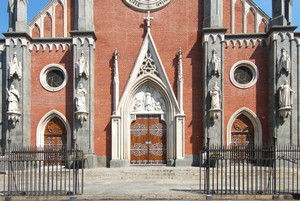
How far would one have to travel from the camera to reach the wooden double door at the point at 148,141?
20609 mm

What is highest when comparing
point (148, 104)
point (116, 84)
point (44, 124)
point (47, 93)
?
point (116, 84)

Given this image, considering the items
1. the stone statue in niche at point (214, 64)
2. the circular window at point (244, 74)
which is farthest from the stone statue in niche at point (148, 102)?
the circular window at point (244, 74)

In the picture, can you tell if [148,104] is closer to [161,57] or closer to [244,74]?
[161,57]

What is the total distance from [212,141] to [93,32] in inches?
344

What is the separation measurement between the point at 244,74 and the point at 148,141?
6.54 m

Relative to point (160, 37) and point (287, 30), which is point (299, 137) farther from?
point (160, 37)

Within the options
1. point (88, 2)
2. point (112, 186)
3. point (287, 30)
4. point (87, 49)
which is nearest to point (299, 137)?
point (287, 30)

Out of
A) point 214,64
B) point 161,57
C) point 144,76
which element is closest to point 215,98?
point 214,64

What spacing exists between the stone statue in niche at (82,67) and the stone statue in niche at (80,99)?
65cm

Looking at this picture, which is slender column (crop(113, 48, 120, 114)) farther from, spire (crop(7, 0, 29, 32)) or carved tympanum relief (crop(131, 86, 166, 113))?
spire (crop(7, 0, 29, 32))

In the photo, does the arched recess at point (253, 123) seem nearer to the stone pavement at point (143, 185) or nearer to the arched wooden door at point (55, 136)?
the stone pavement at point (143, 185)

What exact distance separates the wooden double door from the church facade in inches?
2.2

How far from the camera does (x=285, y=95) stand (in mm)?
18891

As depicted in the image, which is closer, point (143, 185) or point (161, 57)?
point (143, 185)
